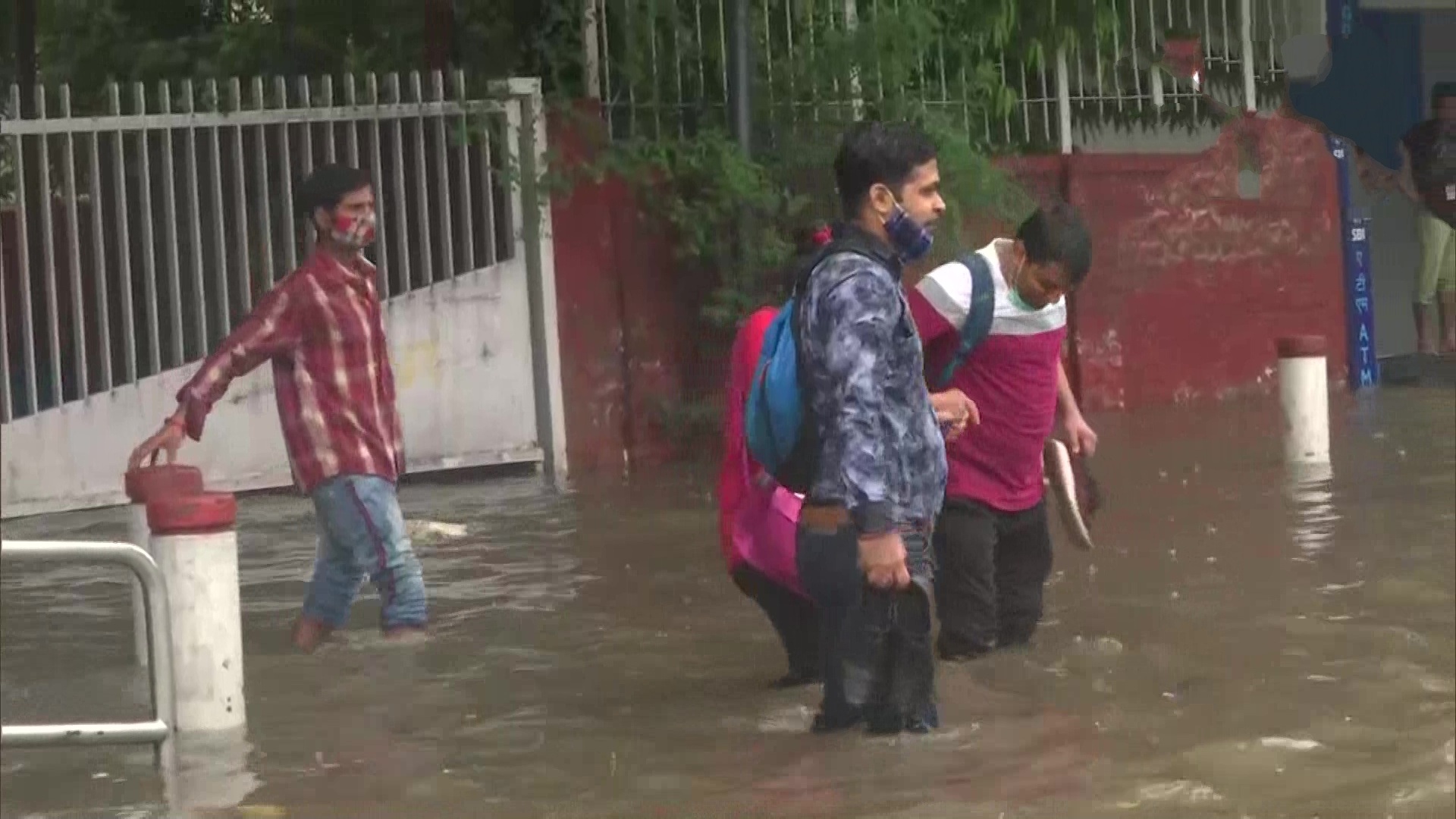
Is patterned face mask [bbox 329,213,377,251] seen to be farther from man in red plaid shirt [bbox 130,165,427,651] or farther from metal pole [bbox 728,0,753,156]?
metal pole [bbox 728,0,753,156]

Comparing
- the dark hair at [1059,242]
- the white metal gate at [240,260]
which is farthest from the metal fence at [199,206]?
the dark hair at [1059,242]

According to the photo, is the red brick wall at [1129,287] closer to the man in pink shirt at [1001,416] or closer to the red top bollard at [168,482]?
the man in pink shirt at [1001,416]

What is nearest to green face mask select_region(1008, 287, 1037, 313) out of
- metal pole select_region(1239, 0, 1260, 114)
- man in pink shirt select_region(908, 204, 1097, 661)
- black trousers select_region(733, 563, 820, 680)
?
man in pink shirt select_region(908, 204, 1097, 661)

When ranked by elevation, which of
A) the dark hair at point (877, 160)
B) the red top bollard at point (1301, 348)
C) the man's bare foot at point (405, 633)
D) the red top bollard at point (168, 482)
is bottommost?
the man's bare foot at point (405, 633)

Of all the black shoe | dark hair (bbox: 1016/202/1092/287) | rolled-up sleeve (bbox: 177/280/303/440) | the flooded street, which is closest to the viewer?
the flooded street

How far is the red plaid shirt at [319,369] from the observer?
8.60 m

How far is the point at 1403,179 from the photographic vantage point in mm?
19656

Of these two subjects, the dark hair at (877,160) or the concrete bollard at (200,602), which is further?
the concrete bollard at (200,602)

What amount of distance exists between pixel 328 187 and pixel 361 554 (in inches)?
46.1

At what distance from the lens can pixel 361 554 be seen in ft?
28.4

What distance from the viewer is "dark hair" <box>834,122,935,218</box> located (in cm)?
679

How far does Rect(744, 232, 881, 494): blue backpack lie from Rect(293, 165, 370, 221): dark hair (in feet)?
7.50

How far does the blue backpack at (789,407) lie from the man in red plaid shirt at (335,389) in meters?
2.16

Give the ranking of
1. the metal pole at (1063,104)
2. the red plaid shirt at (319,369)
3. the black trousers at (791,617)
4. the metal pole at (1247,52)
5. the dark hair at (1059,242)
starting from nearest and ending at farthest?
the black trousers at (791,617) → the dark hair at (1059,242) → the red plaid shirt at (319,369) → the metal pole at (1063,104) → the metal pole at (1247,52)
